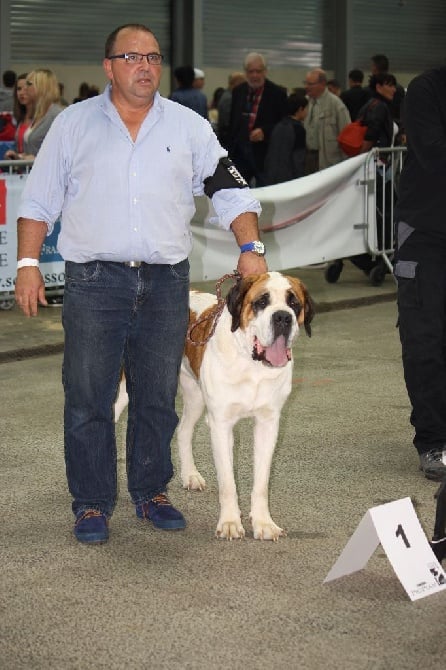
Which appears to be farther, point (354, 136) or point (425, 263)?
point (354, 136)

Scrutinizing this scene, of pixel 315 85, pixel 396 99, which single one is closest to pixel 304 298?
pixel 396 99

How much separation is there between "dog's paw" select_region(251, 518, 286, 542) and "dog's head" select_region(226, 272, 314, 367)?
0.69 m

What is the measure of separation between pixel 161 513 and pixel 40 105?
6.21m

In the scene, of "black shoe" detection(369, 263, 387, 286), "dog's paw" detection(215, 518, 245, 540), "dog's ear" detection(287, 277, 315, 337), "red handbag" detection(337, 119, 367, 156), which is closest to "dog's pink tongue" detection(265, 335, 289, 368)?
"dog's ear" detection(287, 277, 315, 337)

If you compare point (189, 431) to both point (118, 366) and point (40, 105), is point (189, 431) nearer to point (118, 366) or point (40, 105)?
point (118, 366)

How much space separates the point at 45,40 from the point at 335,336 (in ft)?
45.5

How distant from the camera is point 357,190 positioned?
1180cm

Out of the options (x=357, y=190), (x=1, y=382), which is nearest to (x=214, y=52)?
(x=357, y=190)

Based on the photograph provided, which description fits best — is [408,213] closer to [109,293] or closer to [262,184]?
[109,293]

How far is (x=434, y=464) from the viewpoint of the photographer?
5594 mm

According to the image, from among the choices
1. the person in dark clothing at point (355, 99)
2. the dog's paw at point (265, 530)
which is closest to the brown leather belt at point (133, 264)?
the dog's paw at point (265, 530)

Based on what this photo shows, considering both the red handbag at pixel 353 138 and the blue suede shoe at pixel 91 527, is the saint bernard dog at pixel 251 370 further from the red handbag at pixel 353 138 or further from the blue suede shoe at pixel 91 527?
the red handbag at pixel 353 138

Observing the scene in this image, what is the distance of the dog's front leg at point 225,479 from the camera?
468cm

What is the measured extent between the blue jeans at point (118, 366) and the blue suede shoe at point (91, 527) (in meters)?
0.04
